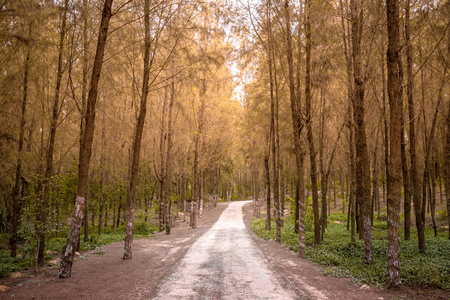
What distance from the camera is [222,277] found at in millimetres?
7004

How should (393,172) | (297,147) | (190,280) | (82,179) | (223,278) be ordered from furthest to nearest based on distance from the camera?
(297,147) → (82,179) → (223,278) → (190,280) → (393,172)

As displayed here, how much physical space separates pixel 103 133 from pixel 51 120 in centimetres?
647

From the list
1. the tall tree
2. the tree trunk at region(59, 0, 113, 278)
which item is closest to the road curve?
the tree trunk at region(59, 0, 113, 278)

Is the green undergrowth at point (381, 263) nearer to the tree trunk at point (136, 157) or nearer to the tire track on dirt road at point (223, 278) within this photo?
the tire track on dirt road at point (223, 278)

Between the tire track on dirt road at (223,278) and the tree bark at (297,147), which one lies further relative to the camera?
the tree bark at (297,147)

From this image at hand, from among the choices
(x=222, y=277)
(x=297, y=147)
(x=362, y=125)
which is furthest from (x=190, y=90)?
(x=222, y=277)

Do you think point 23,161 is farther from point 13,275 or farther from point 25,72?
point 13,275

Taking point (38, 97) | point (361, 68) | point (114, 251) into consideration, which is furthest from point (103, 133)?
point (361, 68)

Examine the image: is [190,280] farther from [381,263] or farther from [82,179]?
[381,263]

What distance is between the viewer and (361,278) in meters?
7.34

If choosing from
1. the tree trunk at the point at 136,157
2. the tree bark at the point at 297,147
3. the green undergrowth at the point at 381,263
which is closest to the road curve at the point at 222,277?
the tree bark at the point at 297,147

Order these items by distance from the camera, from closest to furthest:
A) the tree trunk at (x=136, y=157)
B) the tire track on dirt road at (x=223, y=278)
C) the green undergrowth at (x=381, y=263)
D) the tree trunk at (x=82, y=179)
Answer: the tire track on dirt road at (x=223, y=278), the green undergrowth at (x=381, y=263), the tree trunk at (x=82, y=179), the tree trunk at (x=136, y=157)

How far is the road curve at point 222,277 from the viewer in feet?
18.8

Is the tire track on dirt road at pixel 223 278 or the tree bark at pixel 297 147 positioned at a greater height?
the tree bark at pixel 297 147
